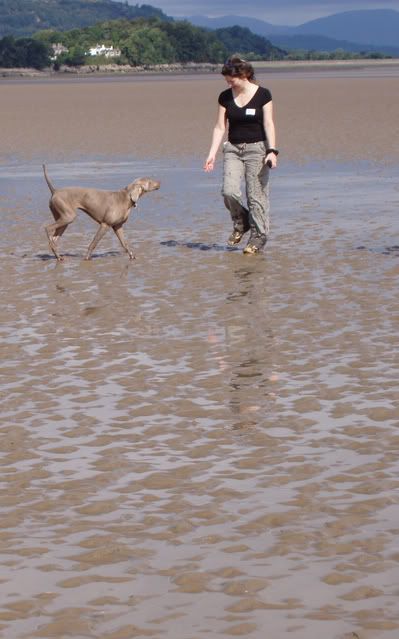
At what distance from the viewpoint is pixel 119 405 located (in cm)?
744

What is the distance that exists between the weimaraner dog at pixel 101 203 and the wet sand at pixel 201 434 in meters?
0.37

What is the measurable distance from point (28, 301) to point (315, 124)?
25646mm

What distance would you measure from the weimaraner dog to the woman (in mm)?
711

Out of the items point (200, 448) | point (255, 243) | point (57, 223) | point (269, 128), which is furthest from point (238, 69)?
point (200, 448)

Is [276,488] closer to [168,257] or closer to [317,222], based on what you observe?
[168,257]

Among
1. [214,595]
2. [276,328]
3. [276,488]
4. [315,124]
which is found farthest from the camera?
[315,124]

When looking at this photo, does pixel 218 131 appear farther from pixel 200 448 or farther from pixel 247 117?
pixel 200 448

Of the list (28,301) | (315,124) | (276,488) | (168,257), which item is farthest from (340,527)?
(315,124)

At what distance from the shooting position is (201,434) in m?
6.79

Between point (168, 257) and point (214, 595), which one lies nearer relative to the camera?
point (214, 595)

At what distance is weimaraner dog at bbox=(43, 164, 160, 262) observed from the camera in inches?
502

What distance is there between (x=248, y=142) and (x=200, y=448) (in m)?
6.54

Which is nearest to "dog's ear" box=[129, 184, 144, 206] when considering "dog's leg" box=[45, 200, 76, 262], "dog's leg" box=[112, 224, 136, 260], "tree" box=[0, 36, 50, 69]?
"dog's leg" box=[112, 224, 136, 260]

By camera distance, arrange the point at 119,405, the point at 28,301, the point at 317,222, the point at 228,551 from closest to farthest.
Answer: the point at 228,551 → the point at 119,405 → the point at 28,301 → the point at 317,222
